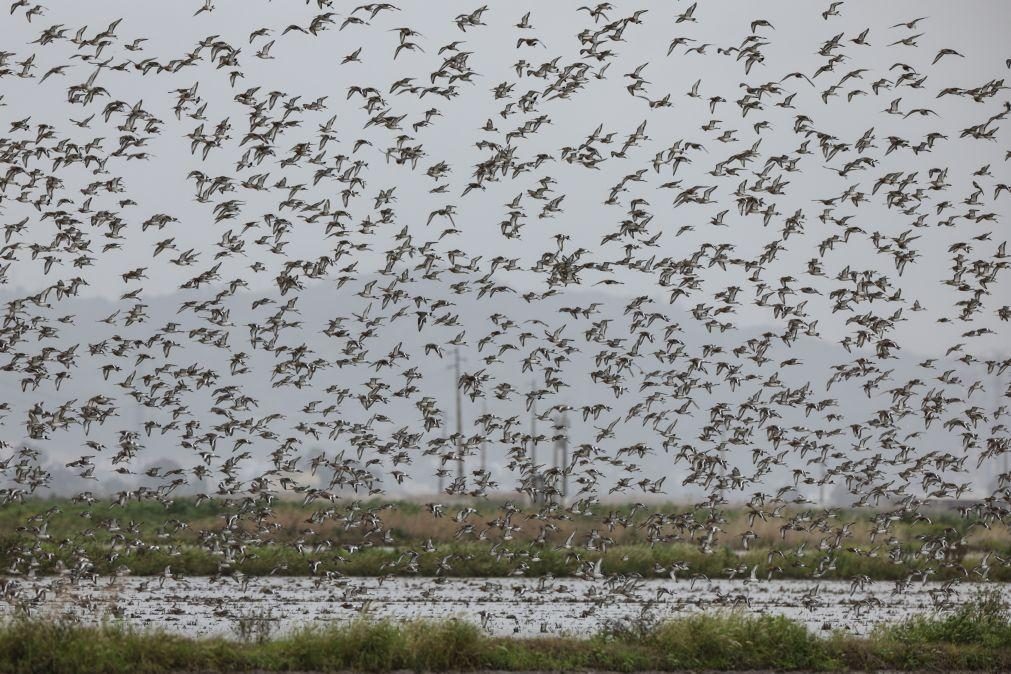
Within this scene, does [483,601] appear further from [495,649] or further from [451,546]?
[495,649]

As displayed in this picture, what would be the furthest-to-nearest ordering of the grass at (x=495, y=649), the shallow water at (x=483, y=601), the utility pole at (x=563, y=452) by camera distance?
the utility pole at (x=563, y=452) → the shallow water at (x=483, y=601) → the grass at (x=495, y=649)

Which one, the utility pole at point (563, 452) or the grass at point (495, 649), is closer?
the grass at point (495, 649)

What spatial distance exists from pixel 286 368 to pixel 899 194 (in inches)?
710

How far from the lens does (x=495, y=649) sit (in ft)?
75.6

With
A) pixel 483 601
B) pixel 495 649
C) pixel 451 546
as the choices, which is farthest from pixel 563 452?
pixel 495 649

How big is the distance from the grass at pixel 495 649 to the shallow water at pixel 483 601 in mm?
1861

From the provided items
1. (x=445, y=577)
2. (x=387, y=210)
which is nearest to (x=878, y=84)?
(x=387, y=210)

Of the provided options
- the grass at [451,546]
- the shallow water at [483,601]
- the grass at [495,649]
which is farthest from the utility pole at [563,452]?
the grass at [495,649]

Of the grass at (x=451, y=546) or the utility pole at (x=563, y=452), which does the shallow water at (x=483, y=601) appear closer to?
the grass at (x=451, y=546)

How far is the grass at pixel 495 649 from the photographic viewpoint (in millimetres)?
21469

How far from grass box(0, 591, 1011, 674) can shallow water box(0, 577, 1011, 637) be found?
1861mm

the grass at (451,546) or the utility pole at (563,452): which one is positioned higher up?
the utility pole at (563,452)

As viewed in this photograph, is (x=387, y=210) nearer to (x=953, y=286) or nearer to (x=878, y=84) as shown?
(x=878, y=84)

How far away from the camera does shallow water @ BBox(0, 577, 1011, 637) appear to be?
28203mm
